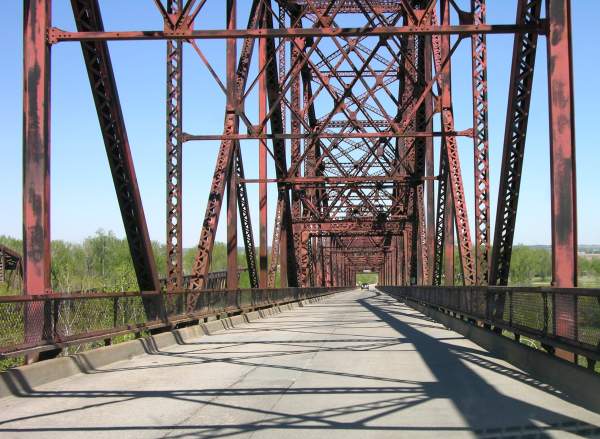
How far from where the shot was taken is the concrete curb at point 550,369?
323 inches

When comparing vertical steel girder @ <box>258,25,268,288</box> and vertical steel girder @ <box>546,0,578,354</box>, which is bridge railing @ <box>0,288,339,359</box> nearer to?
vertical steel girder @ <box>546,0,578,354</box>

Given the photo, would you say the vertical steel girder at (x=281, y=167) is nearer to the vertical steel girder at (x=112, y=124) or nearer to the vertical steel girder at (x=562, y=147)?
the vertical steel girder at (x=112, y=124)

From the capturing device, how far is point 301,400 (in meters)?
8.74

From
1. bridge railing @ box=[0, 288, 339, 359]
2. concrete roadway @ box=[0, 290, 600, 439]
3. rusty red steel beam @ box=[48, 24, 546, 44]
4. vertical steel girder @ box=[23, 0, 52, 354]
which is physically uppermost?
rusty red steel beam @ box=[48, 24, 546, 44]

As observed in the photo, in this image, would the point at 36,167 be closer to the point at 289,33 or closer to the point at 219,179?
the point at 289,33

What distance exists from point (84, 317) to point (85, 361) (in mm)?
791

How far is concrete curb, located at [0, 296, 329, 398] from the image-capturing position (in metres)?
9.35

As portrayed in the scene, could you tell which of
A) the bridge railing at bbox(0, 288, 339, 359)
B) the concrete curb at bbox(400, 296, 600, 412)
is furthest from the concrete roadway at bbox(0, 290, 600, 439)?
the bridge railing at bbox(0, 288, 339, 359)

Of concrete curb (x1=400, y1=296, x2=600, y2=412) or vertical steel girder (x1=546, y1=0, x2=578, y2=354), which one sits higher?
vertical steel girder (x1=546, y1=0, x2=578, y2=354)

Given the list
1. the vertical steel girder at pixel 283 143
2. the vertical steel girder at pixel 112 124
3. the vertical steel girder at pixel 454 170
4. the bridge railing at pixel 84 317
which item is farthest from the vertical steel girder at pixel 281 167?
the vertical steel girder at pixel 112 124

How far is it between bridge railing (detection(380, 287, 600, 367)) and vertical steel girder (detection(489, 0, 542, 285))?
1159mm

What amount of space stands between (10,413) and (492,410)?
5041 mm

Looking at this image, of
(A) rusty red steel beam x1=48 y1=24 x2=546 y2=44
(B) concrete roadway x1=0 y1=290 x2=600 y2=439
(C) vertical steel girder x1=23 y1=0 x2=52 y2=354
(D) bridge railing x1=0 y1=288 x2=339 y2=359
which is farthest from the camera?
(A) rusty red steel beam x1=48 y1=24 x2=546 y2=44

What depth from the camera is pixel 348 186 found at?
45312 millimetres
